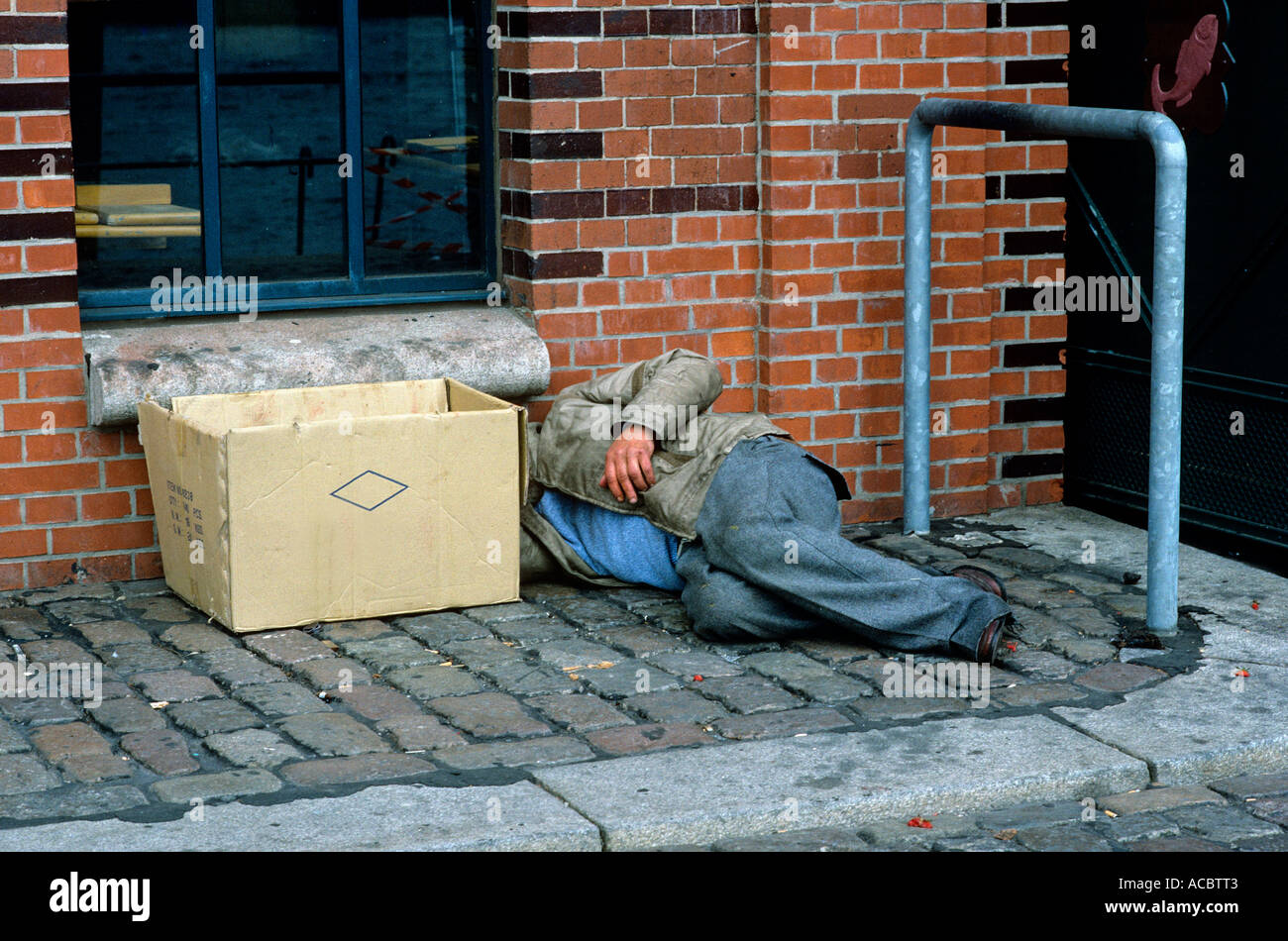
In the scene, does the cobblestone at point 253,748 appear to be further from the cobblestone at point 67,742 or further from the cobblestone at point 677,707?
the cobblestone at point 677,707

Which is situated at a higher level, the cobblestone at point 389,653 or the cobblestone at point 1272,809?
the cobblestone at point 389,653

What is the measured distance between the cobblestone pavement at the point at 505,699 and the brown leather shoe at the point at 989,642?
6 centimetres

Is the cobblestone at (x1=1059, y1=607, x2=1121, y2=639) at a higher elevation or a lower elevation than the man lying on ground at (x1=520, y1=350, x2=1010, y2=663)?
lower

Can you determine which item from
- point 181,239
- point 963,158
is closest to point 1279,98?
point 963,158

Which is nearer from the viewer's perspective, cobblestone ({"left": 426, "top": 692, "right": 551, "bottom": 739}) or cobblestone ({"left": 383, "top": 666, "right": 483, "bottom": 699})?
cobblestone ({"left": 426, "top": 692, "right": 551, "bottom": 739})

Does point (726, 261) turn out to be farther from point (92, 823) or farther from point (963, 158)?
point (92, 823)

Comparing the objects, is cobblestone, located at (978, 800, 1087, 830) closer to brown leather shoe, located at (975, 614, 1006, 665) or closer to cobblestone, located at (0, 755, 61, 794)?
brown leather shoe, located at (975, 614, 1006, 665)

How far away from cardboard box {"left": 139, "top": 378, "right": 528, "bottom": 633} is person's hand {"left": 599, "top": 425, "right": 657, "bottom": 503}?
246 mm

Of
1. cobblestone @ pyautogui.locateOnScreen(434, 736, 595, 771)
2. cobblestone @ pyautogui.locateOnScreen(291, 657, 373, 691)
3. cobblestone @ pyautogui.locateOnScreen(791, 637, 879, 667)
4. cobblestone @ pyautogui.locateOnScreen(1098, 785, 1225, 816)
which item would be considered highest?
cobblestone @ pyautogui.locateOnScreen(791, 637, 879, 667)

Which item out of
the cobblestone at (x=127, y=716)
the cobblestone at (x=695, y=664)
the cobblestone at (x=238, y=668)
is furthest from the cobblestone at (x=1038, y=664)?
the cobblestone at (x=127, y=716)

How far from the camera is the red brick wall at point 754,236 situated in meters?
5.30

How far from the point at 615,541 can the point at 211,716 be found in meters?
1.39

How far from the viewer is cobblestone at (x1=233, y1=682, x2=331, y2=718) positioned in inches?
169

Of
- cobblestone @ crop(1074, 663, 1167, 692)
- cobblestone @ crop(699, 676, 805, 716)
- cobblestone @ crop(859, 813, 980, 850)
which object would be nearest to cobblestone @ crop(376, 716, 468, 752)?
cobblestone @ crop(699, 676, 805, 716)
